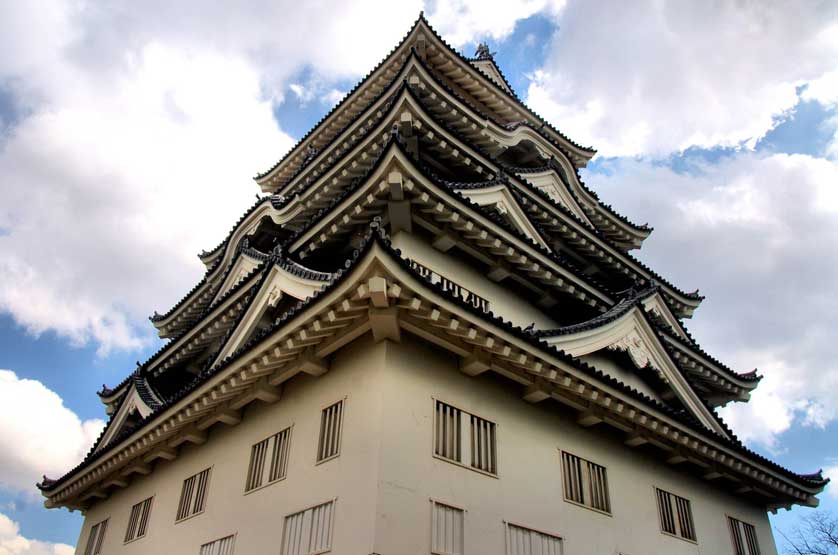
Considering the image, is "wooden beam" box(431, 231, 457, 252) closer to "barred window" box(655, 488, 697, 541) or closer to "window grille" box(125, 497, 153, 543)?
"barred window" box(655, 488, 697, 541)

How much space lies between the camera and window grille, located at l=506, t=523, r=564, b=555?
10500 mm

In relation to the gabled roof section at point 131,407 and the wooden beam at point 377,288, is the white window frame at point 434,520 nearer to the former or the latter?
the wooden beam at point 377,288

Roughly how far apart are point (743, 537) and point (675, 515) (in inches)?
110

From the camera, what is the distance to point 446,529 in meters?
9.80

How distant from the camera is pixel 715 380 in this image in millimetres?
19781

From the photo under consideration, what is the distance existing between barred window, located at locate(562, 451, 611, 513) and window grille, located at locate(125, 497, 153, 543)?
9.93 meters

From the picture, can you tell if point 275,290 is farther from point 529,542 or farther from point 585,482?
point 585,482

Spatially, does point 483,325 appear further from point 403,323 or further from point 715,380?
point 715,380

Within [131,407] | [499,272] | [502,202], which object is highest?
[502,202]

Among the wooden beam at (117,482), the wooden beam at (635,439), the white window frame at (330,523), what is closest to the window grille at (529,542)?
the white window frame at (330,523)

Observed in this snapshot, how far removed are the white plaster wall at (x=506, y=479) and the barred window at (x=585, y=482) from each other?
151 mm

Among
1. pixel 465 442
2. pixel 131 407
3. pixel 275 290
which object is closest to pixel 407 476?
pixel 465 442

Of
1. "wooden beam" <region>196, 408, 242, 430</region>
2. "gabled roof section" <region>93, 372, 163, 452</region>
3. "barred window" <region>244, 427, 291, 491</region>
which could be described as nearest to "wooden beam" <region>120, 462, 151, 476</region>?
"gabled roof section" <region>93, 372, 163, 452</region>

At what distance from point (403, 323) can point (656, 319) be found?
12.5 m
